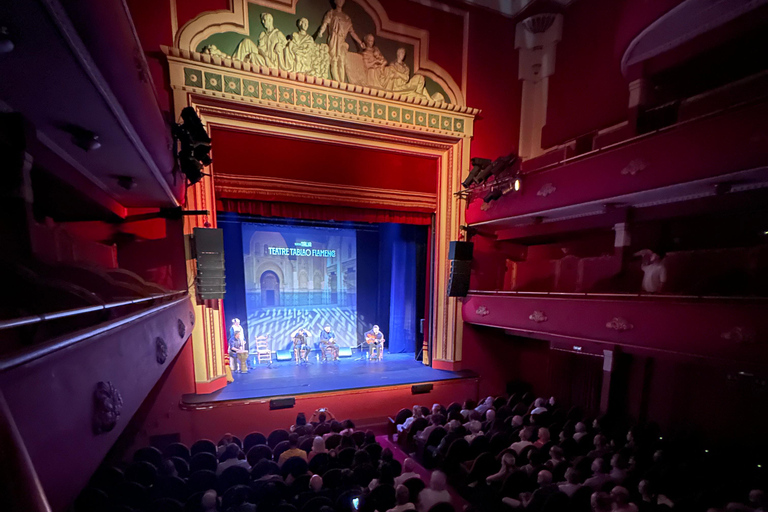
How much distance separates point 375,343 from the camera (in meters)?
6.78

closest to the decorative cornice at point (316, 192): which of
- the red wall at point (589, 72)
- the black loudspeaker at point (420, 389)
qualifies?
the red wall at point (589, 72)

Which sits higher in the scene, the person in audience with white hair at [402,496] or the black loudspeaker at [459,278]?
the black loudspeaker at [459,278]

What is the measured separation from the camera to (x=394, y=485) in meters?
2.90

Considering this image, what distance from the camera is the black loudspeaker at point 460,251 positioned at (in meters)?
5.66

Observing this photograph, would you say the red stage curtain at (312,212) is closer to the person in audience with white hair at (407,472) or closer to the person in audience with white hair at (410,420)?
the person in audience with white hair at (410,420)

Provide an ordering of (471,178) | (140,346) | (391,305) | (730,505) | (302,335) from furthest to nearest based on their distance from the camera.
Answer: (391,305) < (302,335) < (471,178) < (730,505) < (140,346)

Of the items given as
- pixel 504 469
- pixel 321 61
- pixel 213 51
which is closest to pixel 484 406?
pixel 504 469

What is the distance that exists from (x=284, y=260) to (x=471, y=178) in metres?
4.36

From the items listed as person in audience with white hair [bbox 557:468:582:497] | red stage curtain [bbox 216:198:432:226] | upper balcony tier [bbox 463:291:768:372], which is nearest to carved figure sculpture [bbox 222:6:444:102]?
red stage curtain [bbox 216:198:432:226]

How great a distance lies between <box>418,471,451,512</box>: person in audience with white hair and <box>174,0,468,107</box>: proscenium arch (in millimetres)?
6208

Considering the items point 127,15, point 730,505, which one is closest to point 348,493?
point 730,505

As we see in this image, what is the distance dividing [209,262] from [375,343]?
390 cm

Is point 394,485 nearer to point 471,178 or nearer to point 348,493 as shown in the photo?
point 348,493

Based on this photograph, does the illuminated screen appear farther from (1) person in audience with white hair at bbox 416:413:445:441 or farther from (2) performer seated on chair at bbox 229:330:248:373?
(1) person in audience with white hair at bbox 416:413:445:441
